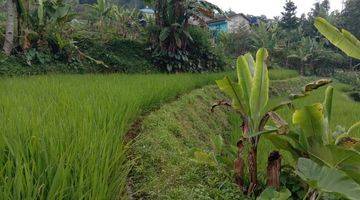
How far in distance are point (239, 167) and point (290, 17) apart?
84.6 feet

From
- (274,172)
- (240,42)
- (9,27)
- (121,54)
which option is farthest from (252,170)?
(240,42)

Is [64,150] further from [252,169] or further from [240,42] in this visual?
[240,42]

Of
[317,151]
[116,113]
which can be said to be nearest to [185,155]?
[116,113]

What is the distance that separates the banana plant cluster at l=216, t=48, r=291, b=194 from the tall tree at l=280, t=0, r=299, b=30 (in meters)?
25.4

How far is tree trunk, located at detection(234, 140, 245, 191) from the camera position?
224cm

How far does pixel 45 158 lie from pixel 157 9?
804 cm

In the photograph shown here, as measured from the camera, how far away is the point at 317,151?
6.73 feet

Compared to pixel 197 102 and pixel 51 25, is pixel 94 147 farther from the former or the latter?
pixel 51 25

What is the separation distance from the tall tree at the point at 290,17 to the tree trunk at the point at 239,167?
84.2 ft

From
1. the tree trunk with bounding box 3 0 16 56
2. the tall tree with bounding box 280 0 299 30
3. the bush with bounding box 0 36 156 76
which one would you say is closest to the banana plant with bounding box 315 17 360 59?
the bush with bounding box 0 36 156 76

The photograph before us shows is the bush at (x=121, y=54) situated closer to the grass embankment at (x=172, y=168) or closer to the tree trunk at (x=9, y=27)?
the tree trunk at (x=9, y=27)

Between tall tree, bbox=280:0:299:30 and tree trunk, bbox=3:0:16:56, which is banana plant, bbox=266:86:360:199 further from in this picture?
tall tree, bbox=280:0:299:30

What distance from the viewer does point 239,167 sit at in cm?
225

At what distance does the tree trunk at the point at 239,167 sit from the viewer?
2.24m
